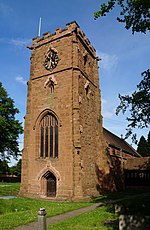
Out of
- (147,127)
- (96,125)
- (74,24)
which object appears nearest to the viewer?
(147,127)

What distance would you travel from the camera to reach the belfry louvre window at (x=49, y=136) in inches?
819

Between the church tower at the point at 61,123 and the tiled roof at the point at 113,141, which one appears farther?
the tiled roof at the point at 113,141

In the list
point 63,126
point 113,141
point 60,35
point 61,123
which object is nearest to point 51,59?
point 60,35

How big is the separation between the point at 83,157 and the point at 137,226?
45.3ft

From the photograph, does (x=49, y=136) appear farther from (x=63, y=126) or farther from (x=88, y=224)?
(x=88, y=224)

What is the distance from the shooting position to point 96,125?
24.5m

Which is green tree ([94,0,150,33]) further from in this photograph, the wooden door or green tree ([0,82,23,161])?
green tree ([0,82,23,161])

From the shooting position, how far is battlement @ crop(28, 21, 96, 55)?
22609mm

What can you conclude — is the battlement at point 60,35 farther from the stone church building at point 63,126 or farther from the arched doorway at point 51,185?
the arched doorway at point 51,185

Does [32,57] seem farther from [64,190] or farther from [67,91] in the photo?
[64,190]

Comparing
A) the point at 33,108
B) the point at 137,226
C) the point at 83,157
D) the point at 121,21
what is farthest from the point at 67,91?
the point at 137,226

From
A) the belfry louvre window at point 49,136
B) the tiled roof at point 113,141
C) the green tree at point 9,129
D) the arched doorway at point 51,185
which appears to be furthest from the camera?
the green tree at point 9,129

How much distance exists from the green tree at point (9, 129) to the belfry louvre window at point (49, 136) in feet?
51.0

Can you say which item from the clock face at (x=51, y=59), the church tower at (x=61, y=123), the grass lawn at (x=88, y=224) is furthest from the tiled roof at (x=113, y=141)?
the grass lawn at (x=88, y=224)
